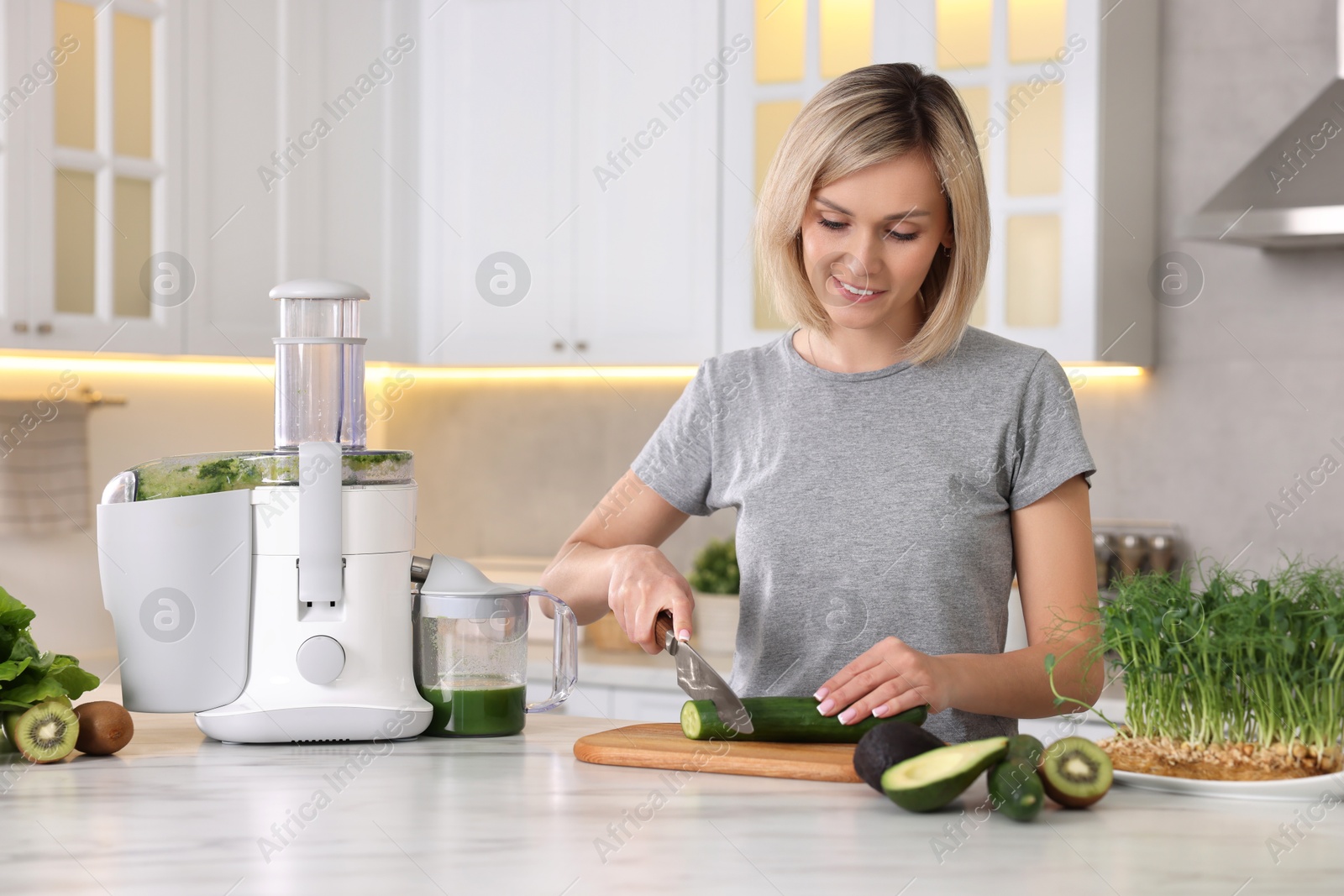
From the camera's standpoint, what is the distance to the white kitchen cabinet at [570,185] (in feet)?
9.41

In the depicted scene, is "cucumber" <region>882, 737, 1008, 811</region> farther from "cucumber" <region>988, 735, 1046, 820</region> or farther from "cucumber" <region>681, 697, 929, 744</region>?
"cucumber" <region>681, 697, 929, 744</region>

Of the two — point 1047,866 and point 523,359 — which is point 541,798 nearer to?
point 1047,866

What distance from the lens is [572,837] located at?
0.90 m

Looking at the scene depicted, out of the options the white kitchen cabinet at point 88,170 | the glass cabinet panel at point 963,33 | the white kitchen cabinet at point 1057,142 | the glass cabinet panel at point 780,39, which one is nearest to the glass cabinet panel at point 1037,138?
the white kitchen cabinet at point 1057,142

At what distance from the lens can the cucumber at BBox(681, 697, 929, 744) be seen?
111 cm

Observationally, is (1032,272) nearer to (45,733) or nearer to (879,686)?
(879,686)

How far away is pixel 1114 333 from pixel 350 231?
5.28ft

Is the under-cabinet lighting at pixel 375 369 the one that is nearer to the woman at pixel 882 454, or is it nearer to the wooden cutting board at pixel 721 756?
the woman at pixel 882 454

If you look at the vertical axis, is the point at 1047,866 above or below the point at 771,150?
below

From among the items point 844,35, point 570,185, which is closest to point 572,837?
point 844,35

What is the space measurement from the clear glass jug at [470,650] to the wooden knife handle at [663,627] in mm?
91

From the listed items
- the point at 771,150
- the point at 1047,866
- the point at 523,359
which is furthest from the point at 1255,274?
the point at 1047,866

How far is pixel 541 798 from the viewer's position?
3.30 ft

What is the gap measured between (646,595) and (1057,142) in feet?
5.54
